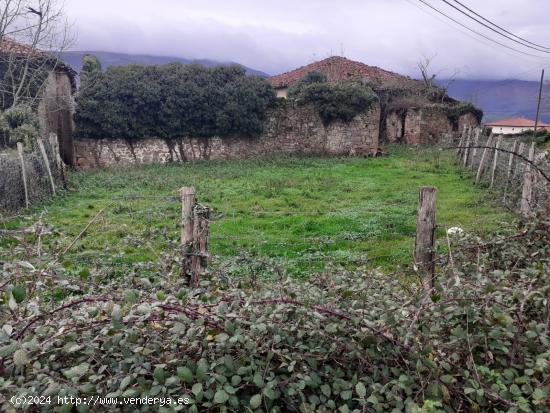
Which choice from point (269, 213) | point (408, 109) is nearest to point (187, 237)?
point (269, 213)

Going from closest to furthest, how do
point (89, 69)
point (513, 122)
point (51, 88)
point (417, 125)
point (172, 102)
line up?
point (51, 88)
point (172, 102)
point (89, 69)
point (417, 125)
point (513, 122)

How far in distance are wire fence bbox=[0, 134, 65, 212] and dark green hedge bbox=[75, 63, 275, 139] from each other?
624 cm

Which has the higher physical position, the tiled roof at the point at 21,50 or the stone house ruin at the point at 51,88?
the tiled roof at the point at 21,50

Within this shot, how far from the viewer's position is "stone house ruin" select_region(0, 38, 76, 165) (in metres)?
15.2

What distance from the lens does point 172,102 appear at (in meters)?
19.1

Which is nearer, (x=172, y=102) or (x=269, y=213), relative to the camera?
(x=269, y=213)

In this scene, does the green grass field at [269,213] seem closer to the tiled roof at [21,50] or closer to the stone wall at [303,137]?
the stone wall at [303,137]

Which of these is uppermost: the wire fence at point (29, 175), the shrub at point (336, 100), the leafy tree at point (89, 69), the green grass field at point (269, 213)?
the leafy tree at point (89, 69)

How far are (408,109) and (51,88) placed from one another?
1656 cm

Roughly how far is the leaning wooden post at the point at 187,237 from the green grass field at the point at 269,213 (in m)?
0.11

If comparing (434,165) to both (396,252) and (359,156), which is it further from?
(396,252)

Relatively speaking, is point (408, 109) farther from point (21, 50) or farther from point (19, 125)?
point (19, 125)

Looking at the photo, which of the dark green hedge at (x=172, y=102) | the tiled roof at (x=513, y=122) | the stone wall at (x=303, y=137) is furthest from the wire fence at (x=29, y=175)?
the tiled roof at (x=513, y=122)

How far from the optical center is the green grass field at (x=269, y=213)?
5609mm
